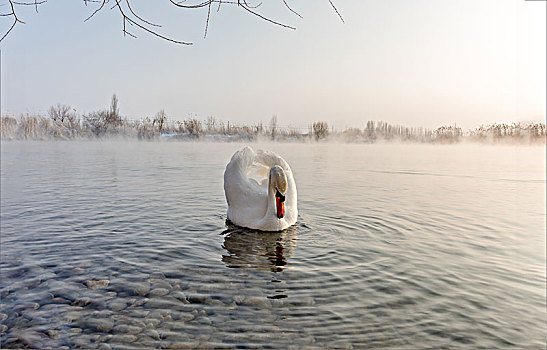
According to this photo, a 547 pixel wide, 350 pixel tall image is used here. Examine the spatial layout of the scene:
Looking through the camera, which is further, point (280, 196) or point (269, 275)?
point (280, 196)

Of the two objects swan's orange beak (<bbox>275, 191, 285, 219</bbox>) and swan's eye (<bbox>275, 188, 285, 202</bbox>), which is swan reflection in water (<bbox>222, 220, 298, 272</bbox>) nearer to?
swan's orange beak (<bbox>275, 191, 285, 219</bbox>)

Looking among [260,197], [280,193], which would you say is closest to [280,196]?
[280,193]

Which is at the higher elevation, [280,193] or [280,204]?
[280,193]

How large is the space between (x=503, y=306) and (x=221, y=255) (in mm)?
3902

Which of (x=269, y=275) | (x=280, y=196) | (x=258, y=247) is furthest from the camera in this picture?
(x=280, y=196)

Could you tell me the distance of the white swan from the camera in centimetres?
819

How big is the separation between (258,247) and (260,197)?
1.53 metres

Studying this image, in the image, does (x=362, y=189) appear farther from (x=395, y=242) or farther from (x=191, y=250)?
(x=191, y=250)

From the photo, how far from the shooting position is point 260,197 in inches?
344

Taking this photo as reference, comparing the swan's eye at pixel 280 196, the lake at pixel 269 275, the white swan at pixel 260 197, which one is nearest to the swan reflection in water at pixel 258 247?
the lake at pixel 269 275

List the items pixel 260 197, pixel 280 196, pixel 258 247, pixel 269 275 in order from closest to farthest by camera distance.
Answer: pixel 269 275 < pixel 258 247 < pixel 280 196 < pixel 260 197

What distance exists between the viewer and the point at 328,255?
6875 millimetres

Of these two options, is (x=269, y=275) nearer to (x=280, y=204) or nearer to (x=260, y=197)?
(x=280, y=204)

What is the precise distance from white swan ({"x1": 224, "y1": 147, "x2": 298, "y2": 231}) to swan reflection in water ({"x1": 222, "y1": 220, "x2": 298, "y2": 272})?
0.48 feet
